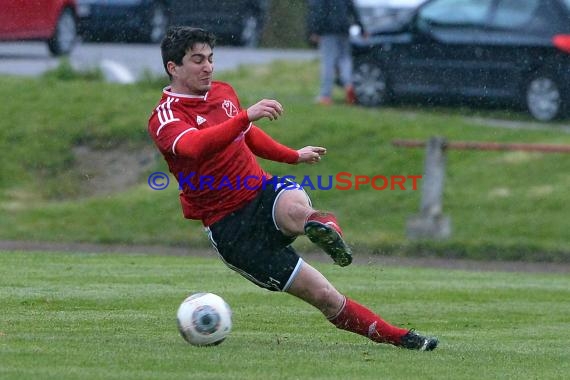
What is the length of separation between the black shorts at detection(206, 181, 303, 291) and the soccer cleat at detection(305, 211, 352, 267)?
0.34m

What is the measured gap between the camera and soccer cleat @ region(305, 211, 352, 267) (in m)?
6.89

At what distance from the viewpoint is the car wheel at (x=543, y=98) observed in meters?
17.6

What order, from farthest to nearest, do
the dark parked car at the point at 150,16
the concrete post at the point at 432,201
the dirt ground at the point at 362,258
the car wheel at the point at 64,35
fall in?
1. the dark parked car at the point at 150,16
2. the car wheel at the point at 64,35
3. the concrete post at the point at 432,201
4. the dirt ground at the point at 362,258

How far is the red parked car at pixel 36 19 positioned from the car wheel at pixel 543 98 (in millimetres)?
6837

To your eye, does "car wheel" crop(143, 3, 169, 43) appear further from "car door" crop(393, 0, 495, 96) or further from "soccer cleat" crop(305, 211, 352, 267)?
"soccer cleat" crop(305, 211, 352, 267)

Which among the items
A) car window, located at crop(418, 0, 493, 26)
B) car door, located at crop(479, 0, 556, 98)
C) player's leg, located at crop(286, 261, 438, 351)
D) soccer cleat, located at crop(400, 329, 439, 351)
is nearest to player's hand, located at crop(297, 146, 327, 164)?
player's leg, located at crop(286, 261, 438, 351)

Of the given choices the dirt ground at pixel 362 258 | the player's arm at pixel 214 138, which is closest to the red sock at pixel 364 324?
the player's arm at pixel 214 138

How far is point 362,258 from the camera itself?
14.3m

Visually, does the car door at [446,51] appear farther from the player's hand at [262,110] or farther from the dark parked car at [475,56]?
the player's hand at [262,110]

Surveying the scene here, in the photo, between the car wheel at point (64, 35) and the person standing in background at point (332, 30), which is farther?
the car wheel at point (64, 35)

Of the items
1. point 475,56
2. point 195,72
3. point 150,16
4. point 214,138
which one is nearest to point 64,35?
point 150,16

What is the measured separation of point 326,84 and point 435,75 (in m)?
1.47

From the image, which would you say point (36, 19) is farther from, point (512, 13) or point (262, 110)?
point (262, 110)

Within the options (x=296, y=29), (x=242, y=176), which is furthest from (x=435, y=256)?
(x=296, y=29)
